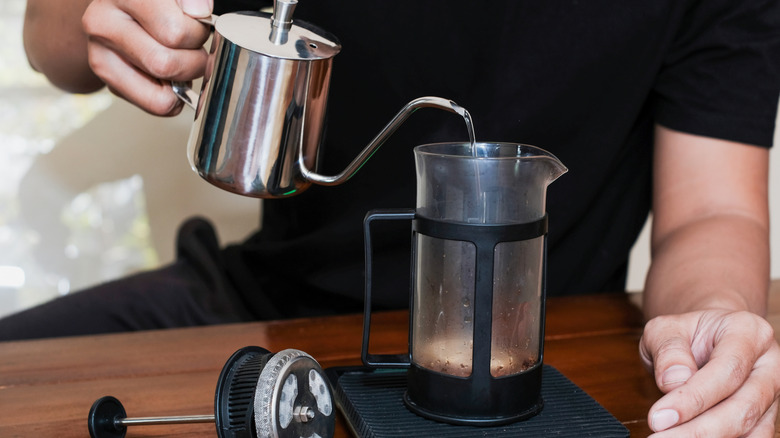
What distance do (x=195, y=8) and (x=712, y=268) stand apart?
607 millimetres

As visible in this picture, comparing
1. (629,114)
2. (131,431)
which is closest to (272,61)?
(131,431)

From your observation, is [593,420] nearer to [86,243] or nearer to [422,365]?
[422,365]

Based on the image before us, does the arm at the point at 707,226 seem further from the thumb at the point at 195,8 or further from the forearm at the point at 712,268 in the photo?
the thumb at the point at 195,8

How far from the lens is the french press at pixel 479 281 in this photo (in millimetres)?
576

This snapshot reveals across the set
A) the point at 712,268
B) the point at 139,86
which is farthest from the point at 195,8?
the point at 712,268

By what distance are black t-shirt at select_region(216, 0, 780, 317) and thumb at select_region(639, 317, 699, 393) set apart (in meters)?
0.42

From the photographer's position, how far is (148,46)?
74 cm

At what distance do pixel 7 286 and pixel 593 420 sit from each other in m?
1.75

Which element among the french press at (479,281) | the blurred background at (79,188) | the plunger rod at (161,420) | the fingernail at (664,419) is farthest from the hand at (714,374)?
the blurred background at (79,188)

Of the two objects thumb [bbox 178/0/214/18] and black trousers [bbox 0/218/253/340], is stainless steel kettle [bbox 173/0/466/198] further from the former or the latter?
black trousers [bbox 0/218/253/340]

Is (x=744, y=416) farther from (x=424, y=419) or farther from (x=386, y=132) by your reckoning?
(x=386, y=132)

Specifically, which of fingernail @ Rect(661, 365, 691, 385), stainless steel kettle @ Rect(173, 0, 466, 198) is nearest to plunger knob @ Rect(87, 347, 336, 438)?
stainless steel kettle @ Rect(173, 0, 466, 198)

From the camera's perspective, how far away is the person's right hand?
2.35 ft

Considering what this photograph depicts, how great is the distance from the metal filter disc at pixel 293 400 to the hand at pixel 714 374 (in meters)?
Answer: 0.23
